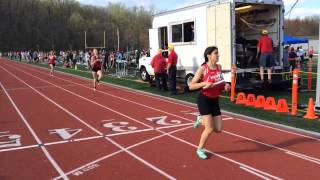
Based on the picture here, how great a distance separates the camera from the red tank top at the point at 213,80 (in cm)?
681

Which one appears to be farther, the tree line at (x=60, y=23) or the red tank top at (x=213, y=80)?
the tree line at (x=60, y=23)

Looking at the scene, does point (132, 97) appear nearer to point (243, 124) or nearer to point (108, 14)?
point (243, 124)

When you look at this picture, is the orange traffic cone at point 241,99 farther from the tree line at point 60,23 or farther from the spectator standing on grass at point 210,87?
the tree line at point 60,23

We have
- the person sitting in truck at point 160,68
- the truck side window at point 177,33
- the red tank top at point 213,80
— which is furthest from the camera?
the truck side window at point 177,33

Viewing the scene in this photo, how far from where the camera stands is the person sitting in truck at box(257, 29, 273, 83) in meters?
14.8

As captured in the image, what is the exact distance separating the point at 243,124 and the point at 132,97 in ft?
21.4

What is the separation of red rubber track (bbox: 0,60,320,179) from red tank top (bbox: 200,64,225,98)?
110 cm

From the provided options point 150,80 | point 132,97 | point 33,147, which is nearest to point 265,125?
point 33,147

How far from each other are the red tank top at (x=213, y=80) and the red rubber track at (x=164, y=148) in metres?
1.10

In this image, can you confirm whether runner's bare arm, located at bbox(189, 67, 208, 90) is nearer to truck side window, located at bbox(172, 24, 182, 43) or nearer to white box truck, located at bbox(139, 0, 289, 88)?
white box truck, located at bbox(139, 0, 289, 88)

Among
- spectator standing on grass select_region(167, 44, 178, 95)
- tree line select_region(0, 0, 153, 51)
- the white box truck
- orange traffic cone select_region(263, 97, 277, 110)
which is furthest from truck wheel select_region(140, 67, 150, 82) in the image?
tree line select_region(0, 0, 153, 51)

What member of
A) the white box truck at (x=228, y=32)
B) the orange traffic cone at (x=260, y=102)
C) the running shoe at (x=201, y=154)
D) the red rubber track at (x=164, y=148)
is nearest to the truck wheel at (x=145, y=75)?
the white box truck at (x=228, y=32)

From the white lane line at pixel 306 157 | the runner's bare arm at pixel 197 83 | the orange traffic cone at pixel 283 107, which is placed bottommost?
the white lane line at pixel 306 157

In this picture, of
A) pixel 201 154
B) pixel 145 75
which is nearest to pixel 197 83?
pixel 201 154
